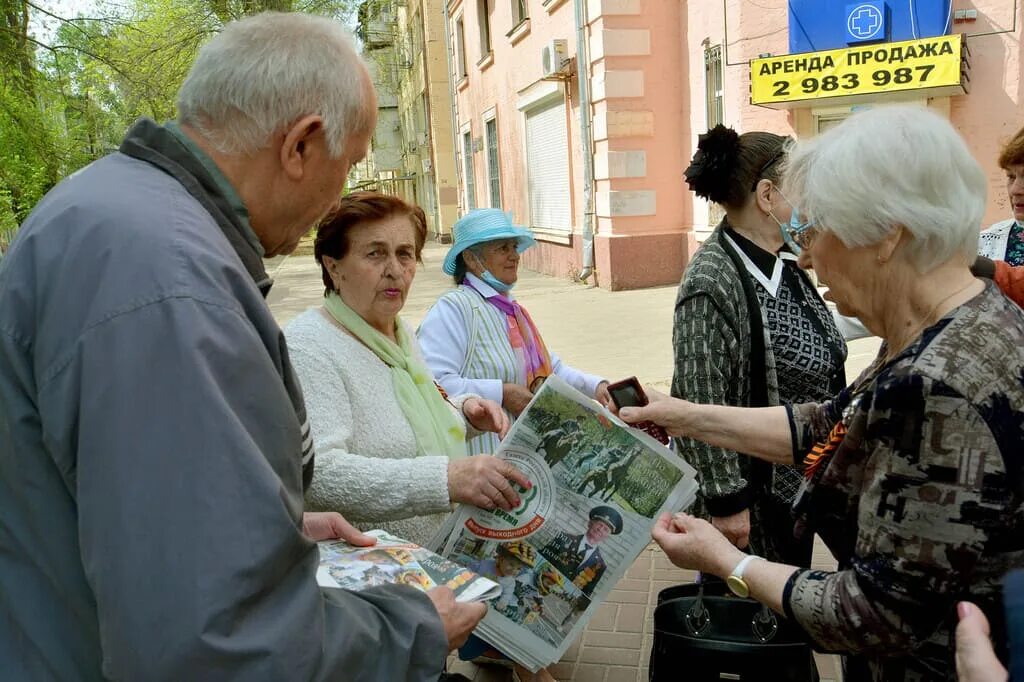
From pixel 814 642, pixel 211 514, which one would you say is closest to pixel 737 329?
pixel 814 642

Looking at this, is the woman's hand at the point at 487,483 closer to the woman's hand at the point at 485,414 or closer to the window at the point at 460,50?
the woman's hand at the point at 485,414

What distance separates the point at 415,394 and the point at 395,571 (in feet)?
3.09

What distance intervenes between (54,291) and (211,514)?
329 mm

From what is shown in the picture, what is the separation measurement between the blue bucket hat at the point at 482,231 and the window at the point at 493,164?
1705 centimetres

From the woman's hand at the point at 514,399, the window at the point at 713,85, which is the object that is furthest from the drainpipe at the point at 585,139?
the woman's hand at the point at 514,399

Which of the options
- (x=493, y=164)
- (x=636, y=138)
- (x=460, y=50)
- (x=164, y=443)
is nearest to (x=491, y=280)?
(x=164, y=443)

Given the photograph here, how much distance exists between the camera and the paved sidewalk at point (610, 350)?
336 centimetres

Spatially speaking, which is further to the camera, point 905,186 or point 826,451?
point 826,451

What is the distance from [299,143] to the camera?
1.28m

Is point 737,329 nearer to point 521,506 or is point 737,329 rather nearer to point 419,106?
point 521,506

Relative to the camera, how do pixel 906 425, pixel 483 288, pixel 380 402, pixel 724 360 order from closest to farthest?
pixel 906 425
pixel 380 402
pixel 724 360
pixel 483 288

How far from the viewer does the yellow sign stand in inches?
354

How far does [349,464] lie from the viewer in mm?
2066

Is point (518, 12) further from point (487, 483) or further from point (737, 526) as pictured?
point (487, 483)
